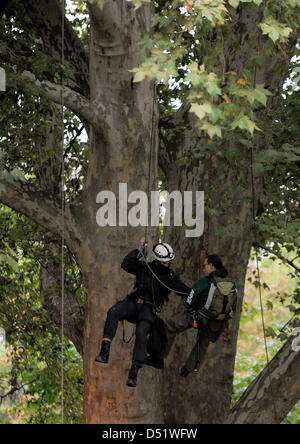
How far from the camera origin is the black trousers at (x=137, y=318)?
7883 millimetres

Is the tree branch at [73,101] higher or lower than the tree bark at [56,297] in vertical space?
higher

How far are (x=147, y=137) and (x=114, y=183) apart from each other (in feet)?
1.99

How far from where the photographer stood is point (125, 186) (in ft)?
28.8

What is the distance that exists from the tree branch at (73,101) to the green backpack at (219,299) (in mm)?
2116

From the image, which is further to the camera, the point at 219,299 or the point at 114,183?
the point at 114,183

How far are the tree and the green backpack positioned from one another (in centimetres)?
105

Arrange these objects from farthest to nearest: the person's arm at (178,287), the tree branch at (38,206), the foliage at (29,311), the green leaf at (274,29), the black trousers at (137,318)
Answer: the foliage at (29,311) < the tree branch at (38,206) < the person's arm at (178,287) < the black trousers at (137,318) < the green leaf at (274,29)

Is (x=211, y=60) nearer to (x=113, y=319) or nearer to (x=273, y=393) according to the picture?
(x=113, y=319)

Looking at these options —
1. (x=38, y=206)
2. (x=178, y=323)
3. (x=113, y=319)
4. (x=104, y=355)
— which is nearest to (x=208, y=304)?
(x=178, y=323)

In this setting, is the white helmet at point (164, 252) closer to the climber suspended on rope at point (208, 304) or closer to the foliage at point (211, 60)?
the climber suspended on rope at point (208, 304)

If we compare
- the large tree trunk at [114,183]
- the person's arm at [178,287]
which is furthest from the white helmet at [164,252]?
the large tree trunk at [114,183]

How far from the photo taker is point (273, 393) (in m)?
8.88

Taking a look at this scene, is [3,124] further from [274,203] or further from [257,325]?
[257,325]

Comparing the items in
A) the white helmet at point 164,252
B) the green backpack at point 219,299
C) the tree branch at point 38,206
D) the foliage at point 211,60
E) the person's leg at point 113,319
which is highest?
the foliage at point 211,60
